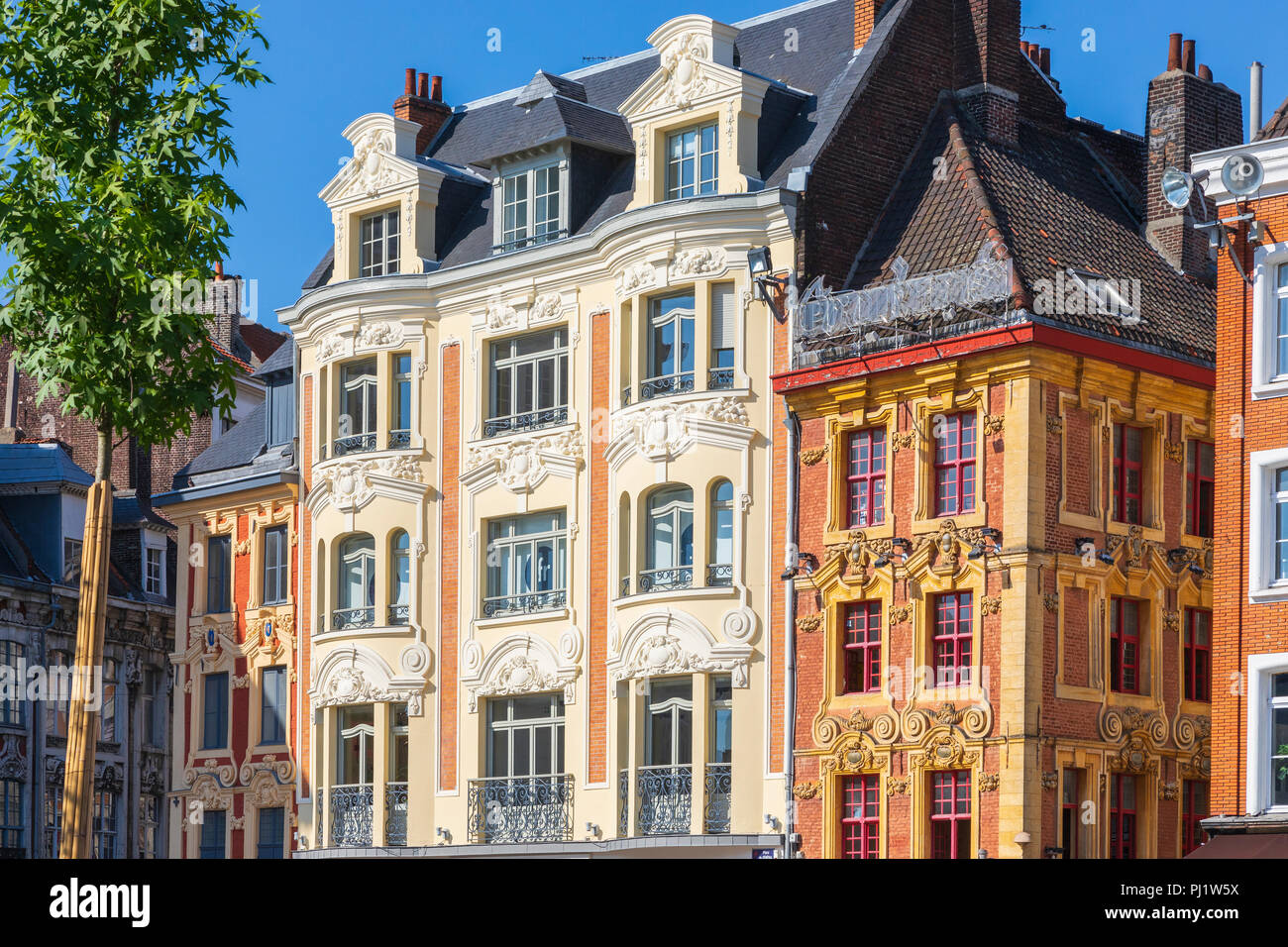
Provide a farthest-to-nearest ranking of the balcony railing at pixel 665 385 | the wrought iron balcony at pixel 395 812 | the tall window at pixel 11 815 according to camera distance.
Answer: the tall window at pixel 11 815
the wrought iron balcony at pixel 395 812
the balcony railing at pixel 665 385

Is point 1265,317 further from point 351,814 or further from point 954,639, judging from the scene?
point 351,814

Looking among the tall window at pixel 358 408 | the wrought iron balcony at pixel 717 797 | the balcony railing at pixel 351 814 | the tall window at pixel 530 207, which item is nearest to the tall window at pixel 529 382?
the tall window at pixel 530 207

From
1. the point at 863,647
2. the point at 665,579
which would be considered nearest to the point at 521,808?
the point at 665,579

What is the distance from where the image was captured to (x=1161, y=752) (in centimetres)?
3416

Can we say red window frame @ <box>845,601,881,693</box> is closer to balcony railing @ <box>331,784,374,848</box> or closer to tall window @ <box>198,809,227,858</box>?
balcony railing @ <box>331,784,374,848</box>

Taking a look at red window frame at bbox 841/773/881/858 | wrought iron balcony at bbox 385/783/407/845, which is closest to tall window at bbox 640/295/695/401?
red window frame at bbox 841/773/881/858

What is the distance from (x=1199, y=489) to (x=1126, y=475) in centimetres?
179

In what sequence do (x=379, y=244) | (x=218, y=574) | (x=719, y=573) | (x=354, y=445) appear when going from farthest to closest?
(x=218, y=574) → (x=379, y=244) → (x=354, y=445) → (x=719, y=573)

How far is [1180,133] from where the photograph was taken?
39125 mm

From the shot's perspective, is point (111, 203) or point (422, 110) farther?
point (422, 110)

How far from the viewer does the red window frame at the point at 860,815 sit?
3397cm

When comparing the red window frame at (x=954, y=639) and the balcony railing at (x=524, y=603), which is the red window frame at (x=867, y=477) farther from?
the balcony railing at (x=524, y=603)

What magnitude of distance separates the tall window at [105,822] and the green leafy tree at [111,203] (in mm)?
23212

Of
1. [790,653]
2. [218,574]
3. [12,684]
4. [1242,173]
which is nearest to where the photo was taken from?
[1242,173]
